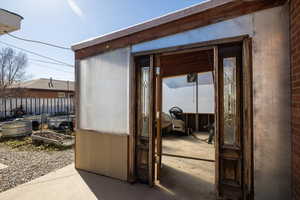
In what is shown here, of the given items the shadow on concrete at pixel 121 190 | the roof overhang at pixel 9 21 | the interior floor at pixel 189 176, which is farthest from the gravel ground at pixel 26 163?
the roof overhang at pixel 9 21

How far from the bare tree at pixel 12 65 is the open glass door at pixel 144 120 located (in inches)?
788

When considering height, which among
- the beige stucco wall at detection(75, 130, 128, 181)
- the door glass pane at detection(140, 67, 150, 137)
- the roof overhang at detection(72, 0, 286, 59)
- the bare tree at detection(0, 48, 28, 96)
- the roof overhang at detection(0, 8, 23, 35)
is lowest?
the beige stucco wall at detection(75, 130, 128, 181)

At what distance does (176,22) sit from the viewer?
2.55m

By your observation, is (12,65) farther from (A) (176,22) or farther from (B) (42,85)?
(A) (176,22)

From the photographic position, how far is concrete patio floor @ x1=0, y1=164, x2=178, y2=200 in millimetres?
2506

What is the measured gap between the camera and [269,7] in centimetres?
198

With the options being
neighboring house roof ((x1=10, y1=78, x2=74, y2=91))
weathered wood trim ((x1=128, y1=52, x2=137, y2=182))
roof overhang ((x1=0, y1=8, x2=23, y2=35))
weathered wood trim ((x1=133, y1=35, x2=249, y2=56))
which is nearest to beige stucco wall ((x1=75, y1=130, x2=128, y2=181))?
weathered wood trim ((x1=128, y1=52, x2=137, y2=182))

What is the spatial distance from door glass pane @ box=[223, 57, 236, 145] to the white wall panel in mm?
1624

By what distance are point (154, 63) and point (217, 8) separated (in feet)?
3.93

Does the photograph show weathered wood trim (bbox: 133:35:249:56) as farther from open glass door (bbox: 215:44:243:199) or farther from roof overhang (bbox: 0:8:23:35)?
roof overhang (bbox: 0:8:23:35)

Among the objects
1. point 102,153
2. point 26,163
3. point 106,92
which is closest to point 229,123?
point 106,92

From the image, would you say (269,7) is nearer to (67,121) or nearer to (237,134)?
(237,134)

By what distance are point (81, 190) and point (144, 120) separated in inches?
60.6

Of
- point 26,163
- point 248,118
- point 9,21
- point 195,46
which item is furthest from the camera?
point 26,163
